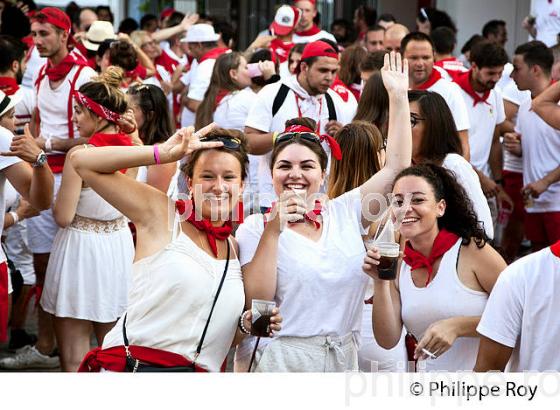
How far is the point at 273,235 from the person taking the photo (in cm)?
361

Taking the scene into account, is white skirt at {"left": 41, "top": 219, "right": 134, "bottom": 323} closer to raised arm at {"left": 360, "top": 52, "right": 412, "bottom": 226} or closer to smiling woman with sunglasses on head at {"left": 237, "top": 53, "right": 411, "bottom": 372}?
smiling woman with sunglasses on head at {"left": 237, "top": 53, "right": 411, "bottom": 372}

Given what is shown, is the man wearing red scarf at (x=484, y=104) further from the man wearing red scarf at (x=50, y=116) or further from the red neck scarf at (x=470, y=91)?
the man wearing red scarf at (x=50, y=116)

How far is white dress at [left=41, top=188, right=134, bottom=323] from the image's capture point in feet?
18.0

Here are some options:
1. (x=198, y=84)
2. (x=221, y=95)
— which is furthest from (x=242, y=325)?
(x=198, y=84)

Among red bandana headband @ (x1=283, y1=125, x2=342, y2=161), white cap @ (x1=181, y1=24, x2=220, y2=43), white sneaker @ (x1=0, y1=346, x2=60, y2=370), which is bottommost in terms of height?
white sneaker @ (x1=0, y1=346, x2=60, y2=370)

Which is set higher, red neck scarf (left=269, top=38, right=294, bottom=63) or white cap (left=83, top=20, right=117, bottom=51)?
white cap (left=83, top=20, right=117, bottom=51)

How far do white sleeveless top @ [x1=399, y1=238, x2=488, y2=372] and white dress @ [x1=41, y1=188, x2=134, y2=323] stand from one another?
7.06 feet

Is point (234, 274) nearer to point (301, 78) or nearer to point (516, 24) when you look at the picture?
point (301, 78)

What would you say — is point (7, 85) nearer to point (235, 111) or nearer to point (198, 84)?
point (235, 111)

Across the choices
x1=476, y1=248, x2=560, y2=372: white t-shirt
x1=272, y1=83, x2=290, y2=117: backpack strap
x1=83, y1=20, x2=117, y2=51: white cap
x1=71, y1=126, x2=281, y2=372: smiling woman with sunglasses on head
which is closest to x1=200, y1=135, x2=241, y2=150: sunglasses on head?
x1=71, y1=126, x2=281, y2=372: smiling woman with sunglasses on head

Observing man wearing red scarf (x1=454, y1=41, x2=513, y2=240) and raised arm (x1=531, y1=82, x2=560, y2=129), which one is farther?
man wearing red scarf (x1=454, y1=41, x2=513, y2=240)

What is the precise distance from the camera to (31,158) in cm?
472

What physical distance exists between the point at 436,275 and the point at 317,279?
1.54ft
